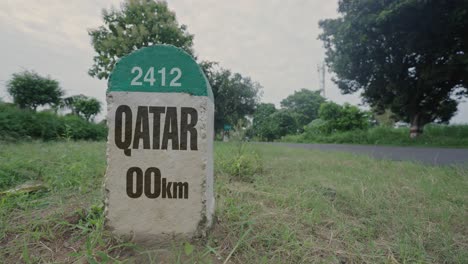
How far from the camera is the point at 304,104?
29875 millimetres

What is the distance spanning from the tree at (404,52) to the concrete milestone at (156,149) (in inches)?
382

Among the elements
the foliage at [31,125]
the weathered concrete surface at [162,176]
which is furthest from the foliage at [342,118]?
the weathered concrete surface at [162,176]

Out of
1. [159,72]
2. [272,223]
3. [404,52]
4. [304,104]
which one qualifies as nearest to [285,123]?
[304,104]

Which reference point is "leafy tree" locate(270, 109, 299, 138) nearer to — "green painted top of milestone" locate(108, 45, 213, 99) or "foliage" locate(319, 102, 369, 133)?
"foliage" locate(319, 102, 369, 133)

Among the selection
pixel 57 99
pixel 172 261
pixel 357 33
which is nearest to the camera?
pixel 172 261

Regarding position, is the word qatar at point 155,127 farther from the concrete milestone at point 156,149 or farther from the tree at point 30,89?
the tree at point 30,89

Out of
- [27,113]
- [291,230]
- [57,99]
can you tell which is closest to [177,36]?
[57,99]

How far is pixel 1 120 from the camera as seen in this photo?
228 inches

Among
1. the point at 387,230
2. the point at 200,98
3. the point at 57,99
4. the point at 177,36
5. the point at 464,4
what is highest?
the point at 177,36

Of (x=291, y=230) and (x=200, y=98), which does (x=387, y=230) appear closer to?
(x=291, y=230)

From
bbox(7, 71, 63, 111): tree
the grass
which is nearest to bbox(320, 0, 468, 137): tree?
the grass

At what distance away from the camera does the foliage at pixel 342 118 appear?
14.3 metres

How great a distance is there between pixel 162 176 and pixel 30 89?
1272 centimetres

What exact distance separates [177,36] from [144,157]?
13153 mm
